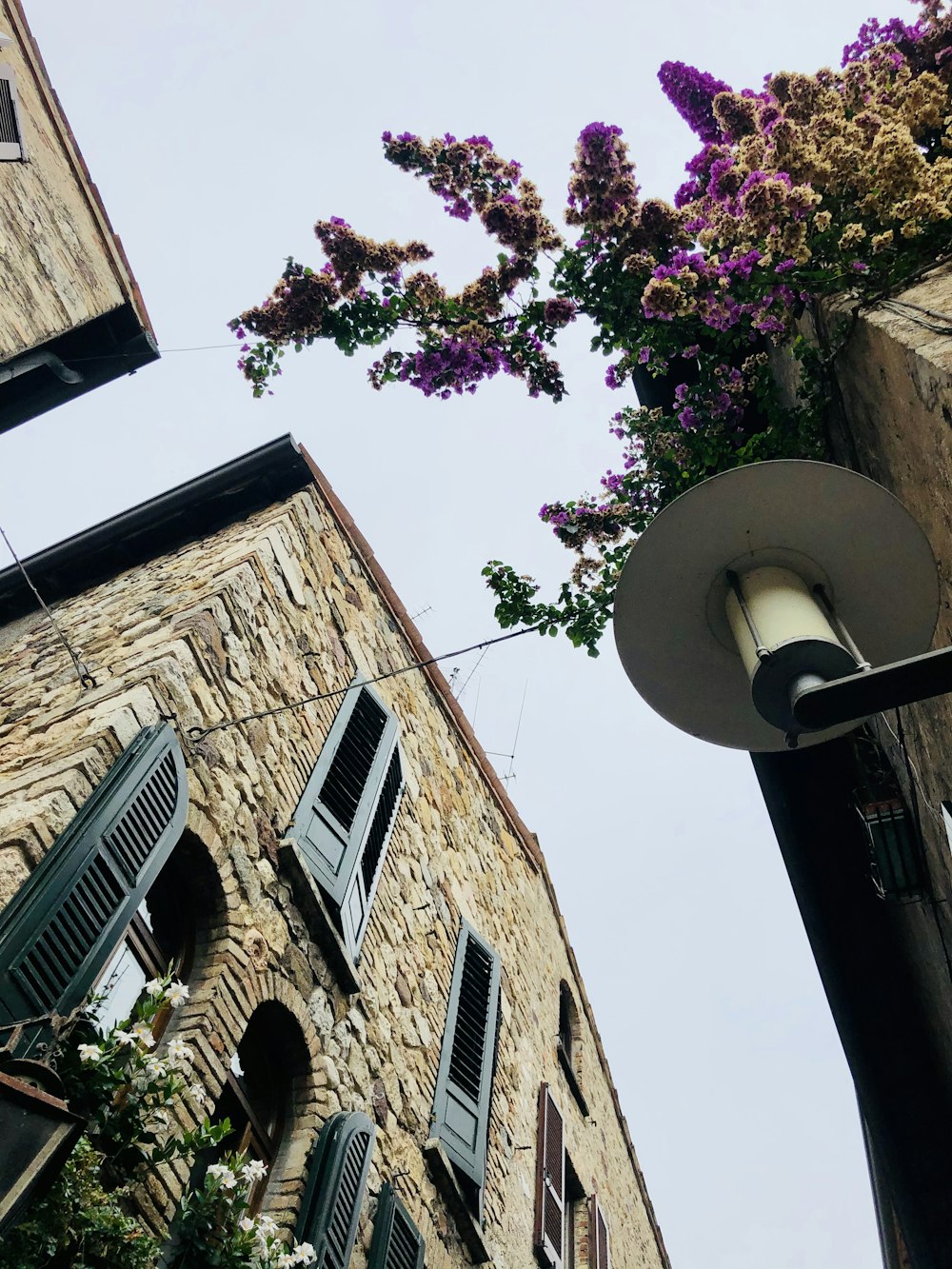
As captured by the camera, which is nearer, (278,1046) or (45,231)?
(278,1046)

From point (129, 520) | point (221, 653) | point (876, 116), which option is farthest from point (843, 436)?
point (129, 520)

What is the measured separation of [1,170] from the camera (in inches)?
283

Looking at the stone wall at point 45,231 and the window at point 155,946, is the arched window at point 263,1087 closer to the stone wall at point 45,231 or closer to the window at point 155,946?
the window at point 155,946

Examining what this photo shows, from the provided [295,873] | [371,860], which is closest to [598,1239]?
[371,860]

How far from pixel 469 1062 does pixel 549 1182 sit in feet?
5.30

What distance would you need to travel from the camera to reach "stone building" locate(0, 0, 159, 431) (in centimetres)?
721

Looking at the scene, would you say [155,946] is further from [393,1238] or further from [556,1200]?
[556,1200]

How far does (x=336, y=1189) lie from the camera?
13.1ft

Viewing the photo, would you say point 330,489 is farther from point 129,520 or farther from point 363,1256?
point 363,1256

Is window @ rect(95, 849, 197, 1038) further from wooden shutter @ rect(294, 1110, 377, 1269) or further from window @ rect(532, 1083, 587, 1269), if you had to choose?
window @ rect(532, 1083, 587, 1269)

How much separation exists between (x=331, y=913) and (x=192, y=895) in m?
0.89

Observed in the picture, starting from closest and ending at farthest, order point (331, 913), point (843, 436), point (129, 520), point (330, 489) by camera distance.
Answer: point (843, 436)
point (331, 913)
point (129, 520)
point (330, 489)

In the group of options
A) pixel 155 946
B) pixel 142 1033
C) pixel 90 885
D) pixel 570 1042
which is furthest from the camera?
pixel 570 1042

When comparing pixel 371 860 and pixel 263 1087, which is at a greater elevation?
pixel 371 860
